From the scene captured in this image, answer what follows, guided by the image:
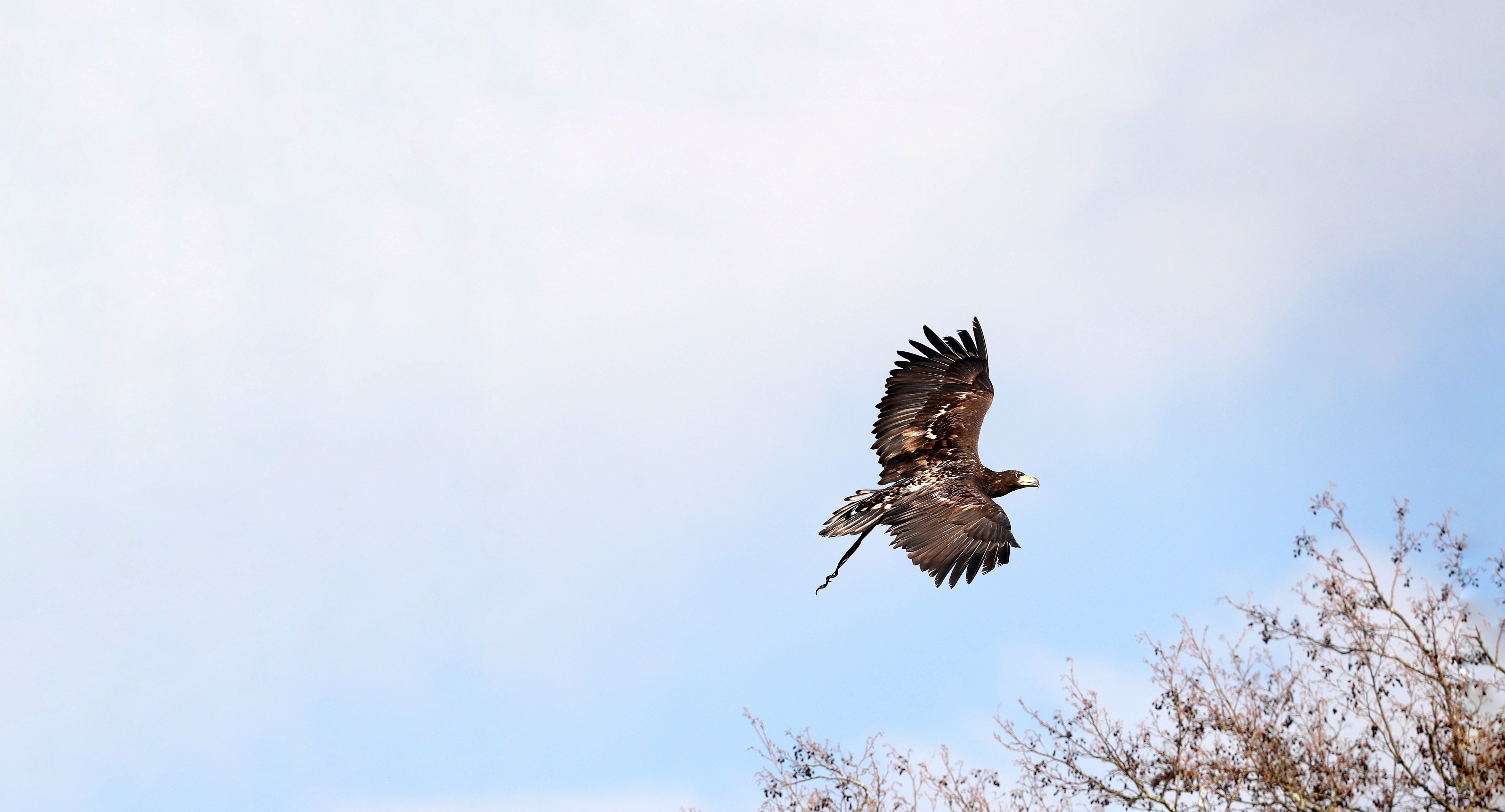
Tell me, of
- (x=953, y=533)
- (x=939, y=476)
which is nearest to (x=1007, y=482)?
(x=939, y=476)

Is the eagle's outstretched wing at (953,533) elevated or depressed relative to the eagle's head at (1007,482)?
depressed

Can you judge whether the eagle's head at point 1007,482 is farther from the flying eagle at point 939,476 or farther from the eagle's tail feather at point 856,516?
the eagle's tail feather at point 856,516

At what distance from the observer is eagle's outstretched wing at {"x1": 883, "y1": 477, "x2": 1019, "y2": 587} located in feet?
41.3

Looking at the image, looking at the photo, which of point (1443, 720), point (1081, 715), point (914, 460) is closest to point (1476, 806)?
point (1443, 720)

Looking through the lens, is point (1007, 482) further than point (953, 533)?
Yes

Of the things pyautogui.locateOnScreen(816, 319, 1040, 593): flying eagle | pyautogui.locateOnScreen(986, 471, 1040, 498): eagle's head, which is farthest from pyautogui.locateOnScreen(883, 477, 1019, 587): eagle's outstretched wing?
pyautogui.locateOnScreen(986, 471, 1040, 498): eagle's head

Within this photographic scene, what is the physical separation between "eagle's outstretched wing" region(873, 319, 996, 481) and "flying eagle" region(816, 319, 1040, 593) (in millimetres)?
11

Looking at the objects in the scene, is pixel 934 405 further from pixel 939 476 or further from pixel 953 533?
pixel 953 533

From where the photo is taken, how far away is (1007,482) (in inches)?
599

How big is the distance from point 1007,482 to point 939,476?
4.00 feet

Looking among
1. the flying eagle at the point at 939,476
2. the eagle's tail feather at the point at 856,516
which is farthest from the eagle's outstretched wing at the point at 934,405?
the eagle's tail feather at the point at 856,516

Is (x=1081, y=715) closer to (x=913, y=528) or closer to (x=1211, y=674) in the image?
(x=1211, y=674)

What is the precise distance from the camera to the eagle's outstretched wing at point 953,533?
12.6 metres

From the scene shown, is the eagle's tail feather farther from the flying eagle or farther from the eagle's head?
the eagle's head
